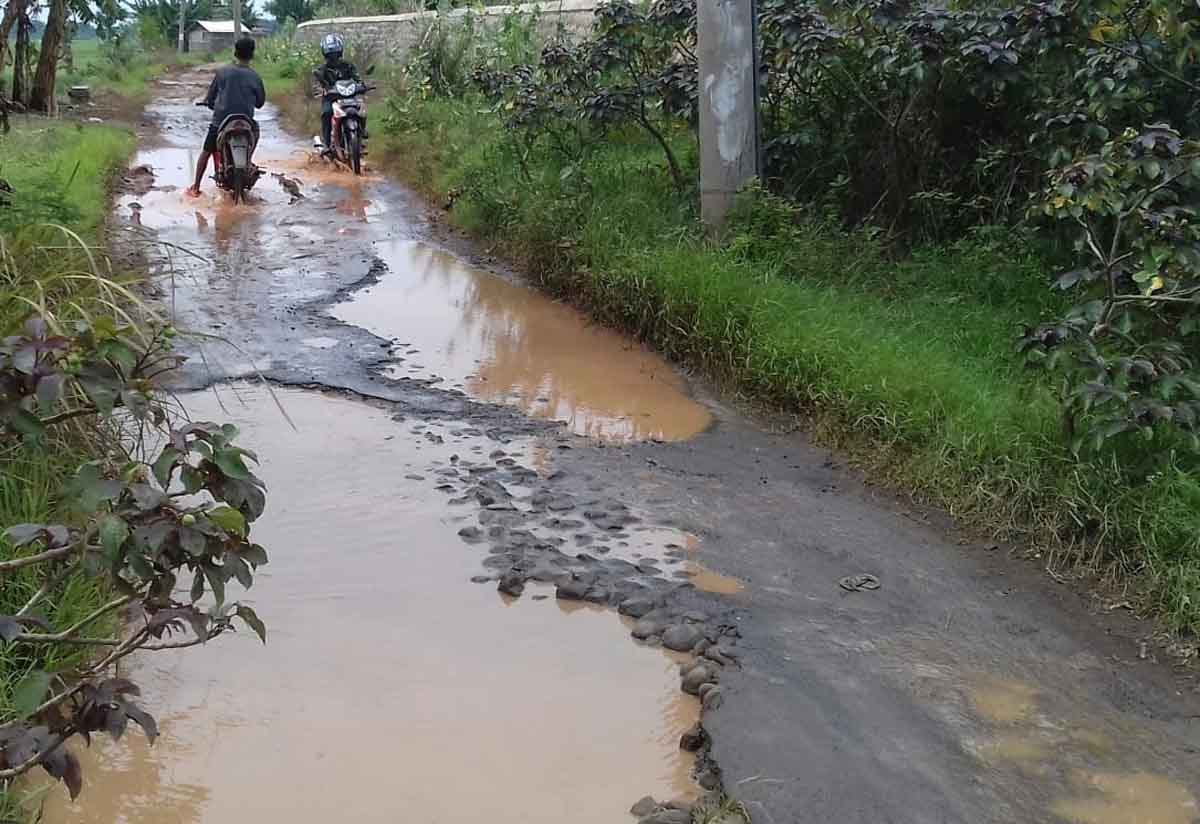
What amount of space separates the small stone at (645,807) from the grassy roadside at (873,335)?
1.74m

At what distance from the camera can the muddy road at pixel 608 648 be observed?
281 cm

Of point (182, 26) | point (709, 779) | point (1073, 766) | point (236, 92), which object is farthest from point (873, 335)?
point (182, 26)

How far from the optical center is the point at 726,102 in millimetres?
6902

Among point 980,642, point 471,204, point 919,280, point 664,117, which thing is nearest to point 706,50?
point 664,117

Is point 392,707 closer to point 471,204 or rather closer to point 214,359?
point 214,359

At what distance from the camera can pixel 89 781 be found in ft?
9.28

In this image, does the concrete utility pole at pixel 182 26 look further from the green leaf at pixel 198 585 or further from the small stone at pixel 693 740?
the green leaf at pixel 198 585

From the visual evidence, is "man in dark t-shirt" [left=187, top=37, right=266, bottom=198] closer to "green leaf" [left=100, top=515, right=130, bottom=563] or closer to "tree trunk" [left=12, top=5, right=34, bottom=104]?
"tree trunk" [left=12, top=5, right=34, bottom=104]

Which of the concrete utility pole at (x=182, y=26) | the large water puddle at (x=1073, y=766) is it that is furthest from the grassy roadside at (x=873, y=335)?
the concrete utility pole at (x=182, y=26)

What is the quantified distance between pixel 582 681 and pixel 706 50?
15.1 feet

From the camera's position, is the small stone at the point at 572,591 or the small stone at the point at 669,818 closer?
the small stone at the point at 669,818

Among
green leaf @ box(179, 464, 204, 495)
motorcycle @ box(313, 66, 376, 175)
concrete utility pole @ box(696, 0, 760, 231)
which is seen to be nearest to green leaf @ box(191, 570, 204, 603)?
green leaf @ box(179, 464, 204, 495)

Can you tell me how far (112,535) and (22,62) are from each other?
52.4 feet

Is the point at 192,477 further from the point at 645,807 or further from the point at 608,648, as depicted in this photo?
the point at 608,648
